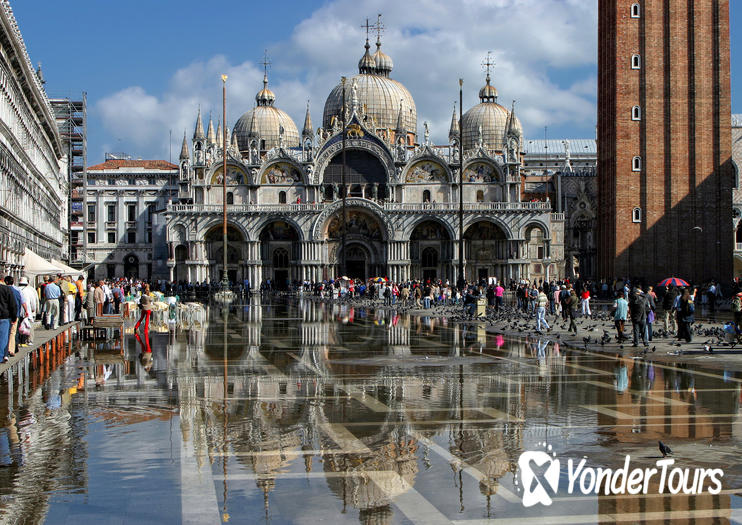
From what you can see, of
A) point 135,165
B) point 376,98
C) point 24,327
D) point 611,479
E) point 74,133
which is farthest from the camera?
point 135,165

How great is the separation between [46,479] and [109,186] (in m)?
94.7

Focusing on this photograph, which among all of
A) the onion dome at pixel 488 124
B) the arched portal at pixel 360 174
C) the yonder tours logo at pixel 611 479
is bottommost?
the yonder tours logo at pixel 611 479

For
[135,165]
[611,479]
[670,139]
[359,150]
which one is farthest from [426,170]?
[611,479]

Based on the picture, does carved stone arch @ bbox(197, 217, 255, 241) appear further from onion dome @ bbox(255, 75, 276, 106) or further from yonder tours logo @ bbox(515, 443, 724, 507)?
yonder tours logo @ bbox(515, 443, 724, 507)

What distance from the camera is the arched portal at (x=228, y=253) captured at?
79.9 meters

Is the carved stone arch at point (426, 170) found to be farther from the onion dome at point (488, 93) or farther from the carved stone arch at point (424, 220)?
the onion dome at point (488, 93)

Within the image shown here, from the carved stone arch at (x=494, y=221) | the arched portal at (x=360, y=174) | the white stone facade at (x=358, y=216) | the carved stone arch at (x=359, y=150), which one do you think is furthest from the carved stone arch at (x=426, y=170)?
the carved stone arch at (x=494, y=221)

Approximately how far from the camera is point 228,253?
265 ft

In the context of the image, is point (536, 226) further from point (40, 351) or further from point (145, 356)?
point (145, 356)

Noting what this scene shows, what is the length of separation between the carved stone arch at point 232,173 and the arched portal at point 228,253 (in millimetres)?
4410

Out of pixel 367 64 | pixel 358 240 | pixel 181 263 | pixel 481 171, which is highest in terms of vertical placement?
pixel 367 64

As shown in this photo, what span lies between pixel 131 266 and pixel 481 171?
134ft

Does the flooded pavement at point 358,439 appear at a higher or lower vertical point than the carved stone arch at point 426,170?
lower

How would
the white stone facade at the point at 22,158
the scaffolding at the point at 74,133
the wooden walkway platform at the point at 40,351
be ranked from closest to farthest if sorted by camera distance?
the wooden walkway platform at the point at 40,351 → the white stone facade at the point at 22,158 → the scaffolding at the point at 74,133
